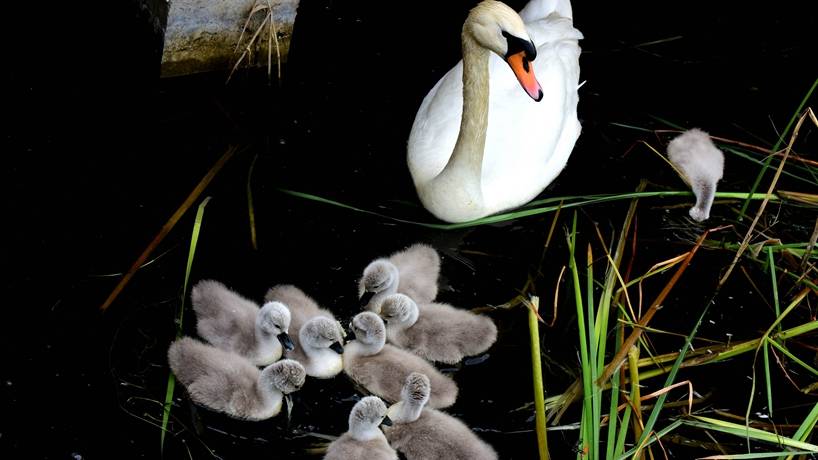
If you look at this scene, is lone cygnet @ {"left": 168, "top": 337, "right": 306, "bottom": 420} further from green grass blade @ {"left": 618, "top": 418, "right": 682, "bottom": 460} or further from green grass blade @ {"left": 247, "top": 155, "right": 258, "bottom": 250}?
green grass blade @ {"left": 618, "top": 418, "right": 682, "bottom": 460}

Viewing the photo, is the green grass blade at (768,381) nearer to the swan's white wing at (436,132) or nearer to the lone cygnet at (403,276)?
the lone cygnet at (403,276)

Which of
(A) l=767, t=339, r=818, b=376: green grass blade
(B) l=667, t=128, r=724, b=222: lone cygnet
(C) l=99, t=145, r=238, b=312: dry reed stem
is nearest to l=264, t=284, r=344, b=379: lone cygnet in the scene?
(C) l=99, t=145, r=238, b=312: dry reed stem

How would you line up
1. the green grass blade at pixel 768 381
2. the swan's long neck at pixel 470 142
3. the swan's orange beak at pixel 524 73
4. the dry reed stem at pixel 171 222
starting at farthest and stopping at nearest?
the swan's long neck at pixel 470 142, the swan's orange beak at pixel 524 73, the dry reed stem at pixel 171 222, the green grass blade at pixel 768 381

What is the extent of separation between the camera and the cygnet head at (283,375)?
4301 mm

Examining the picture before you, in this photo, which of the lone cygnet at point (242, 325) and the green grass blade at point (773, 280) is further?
the green grass blade at point (773, 280)

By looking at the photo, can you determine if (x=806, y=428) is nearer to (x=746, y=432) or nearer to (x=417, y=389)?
(x=746, y=432)

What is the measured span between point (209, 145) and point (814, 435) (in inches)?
126

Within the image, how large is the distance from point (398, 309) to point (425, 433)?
2.06ft

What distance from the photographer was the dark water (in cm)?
440

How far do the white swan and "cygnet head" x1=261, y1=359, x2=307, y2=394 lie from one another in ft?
4.42

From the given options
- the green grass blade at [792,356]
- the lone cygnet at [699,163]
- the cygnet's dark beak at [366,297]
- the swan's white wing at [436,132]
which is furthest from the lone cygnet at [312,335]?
the lone cygnet at [699,163]

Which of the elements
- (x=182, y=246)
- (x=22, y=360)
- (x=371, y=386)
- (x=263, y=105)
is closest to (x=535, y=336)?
(x=371, y=386)

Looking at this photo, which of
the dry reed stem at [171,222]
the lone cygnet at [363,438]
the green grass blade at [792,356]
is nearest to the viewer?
the lone cygnet at [363,438]

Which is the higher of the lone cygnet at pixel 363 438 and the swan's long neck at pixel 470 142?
the swan's long neck at pixel 470 142
